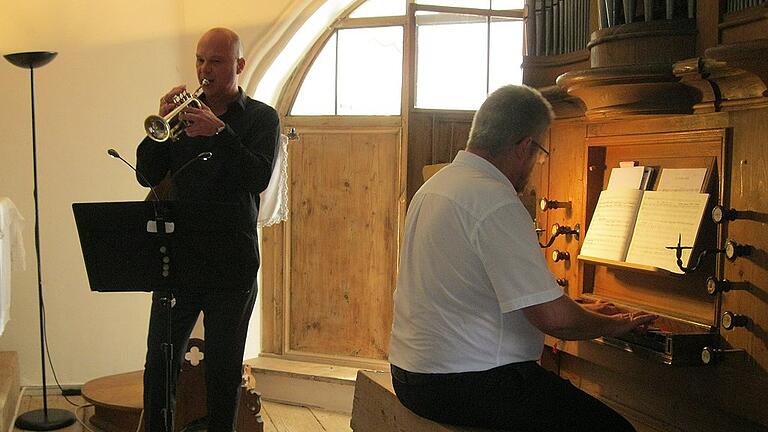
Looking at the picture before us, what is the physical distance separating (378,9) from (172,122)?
6.49ft

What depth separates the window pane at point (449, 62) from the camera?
14.2 feet

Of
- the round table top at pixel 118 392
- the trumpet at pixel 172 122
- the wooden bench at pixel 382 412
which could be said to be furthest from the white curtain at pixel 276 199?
the wooden bench at pixel 382 412

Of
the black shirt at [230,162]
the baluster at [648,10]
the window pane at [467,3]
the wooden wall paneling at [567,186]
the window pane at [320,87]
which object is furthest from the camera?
the window pane at [320,87]

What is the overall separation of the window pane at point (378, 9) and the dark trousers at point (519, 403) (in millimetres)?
2746

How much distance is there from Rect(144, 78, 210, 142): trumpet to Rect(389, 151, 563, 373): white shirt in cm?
90

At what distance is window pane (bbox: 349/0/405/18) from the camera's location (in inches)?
178

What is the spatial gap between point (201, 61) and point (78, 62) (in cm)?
168

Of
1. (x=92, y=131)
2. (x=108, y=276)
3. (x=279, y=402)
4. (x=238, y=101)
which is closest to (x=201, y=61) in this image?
(x=238, y=101)

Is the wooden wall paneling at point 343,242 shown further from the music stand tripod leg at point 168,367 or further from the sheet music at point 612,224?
the music stand tripod leg at point 168,367

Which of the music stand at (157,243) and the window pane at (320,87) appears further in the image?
the window pane at (320,87)

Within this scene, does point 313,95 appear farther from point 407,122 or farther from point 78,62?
point 78,62

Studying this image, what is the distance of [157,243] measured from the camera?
8.32 ft

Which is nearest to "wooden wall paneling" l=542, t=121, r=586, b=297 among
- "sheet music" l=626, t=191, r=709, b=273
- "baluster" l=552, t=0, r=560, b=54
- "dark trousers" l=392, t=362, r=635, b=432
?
"baluster" l=552, t=0, r=560, b=54

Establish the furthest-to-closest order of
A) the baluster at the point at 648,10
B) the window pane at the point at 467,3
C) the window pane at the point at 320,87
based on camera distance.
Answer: the window pane at the point at 320,87
the window pane at the point at 467,3
the baluster at the point at 648,10
